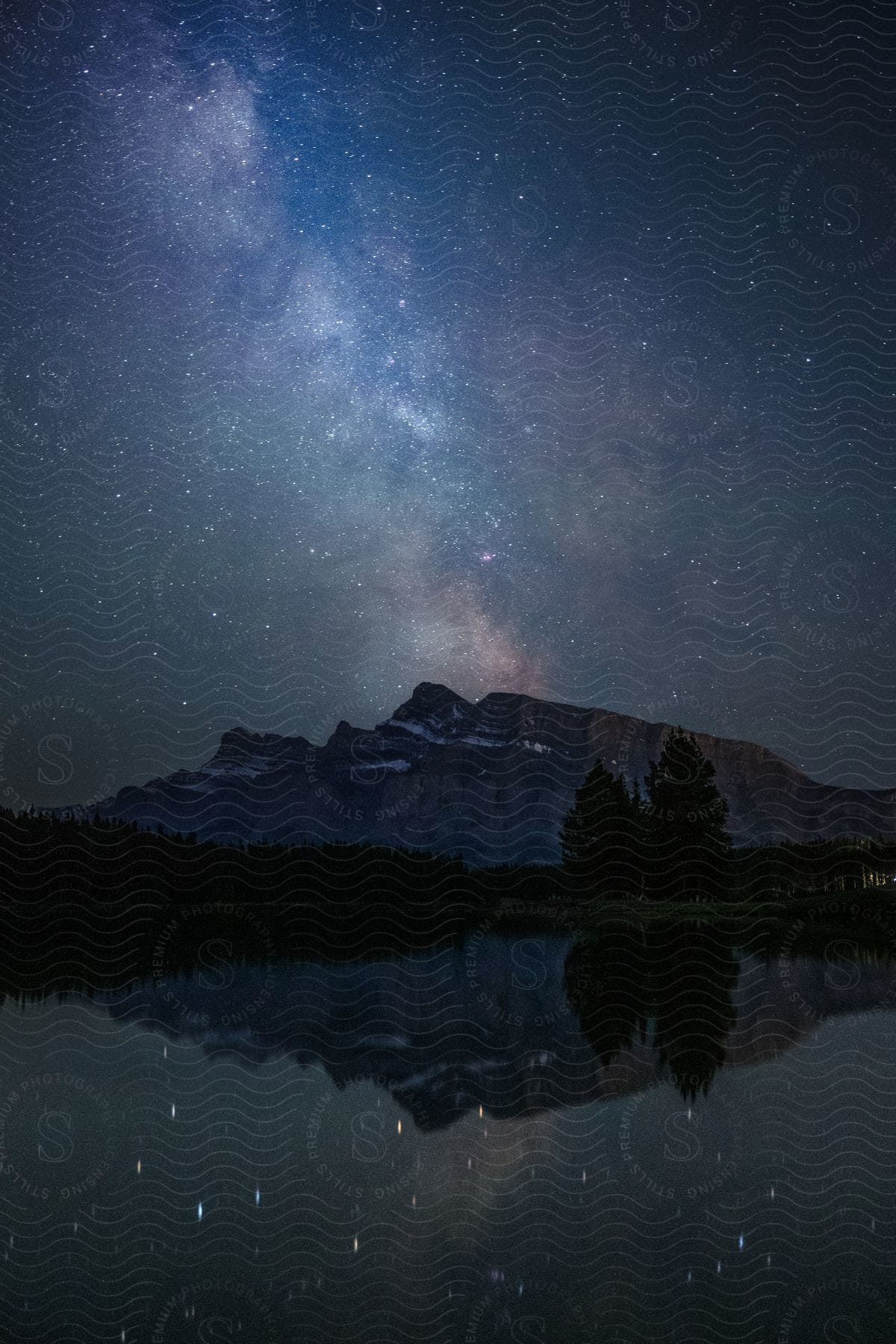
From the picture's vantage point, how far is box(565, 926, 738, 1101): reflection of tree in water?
8383mm

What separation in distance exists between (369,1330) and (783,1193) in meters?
2.66

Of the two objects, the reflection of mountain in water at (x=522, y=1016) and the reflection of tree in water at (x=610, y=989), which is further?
the reflection of tree in water at (x=610, y=989)

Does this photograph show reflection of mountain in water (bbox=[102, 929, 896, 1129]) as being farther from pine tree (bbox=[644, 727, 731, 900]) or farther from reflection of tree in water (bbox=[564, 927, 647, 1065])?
pine tree (bbox=[644, 727, 731, 900])

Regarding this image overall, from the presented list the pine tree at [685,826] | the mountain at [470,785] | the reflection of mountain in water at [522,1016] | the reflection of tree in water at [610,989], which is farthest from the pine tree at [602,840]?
the mountain at [470,785]

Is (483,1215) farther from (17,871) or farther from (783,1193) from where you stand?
(17,871)

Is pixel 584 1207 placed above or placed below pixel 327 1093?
below

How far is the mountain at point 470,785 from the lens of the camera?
212 feet

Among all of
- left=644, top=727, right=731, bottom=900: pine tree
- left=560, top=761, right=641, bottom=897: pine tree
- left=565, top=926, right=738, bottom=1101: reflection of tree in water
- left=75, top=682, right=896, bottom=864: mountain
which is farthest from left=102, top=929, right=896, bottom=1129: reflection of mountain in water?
left=75, top=682, right=896, bottom=864: mountain

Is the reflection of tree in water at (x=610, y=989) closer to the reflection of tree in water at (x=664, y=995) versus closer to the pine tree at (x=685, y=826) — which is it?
the reflection of tree in water at (x=664, y=995)

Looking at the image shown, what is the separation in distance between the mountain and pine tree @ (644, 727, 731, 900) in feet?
37.8

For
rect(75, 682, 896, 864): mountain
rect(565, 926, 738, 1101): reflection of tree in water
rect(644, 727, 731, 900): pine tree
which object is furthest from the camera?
rect(75, 682, 896, 864): mountain

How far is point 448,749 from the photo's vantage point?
148 m

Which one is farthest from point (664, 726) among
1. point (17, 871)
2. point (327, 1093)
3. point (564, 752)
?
point (327, 1093)

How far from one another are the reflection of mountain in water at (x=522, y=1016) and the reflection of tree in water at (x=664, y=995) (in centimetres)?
3
